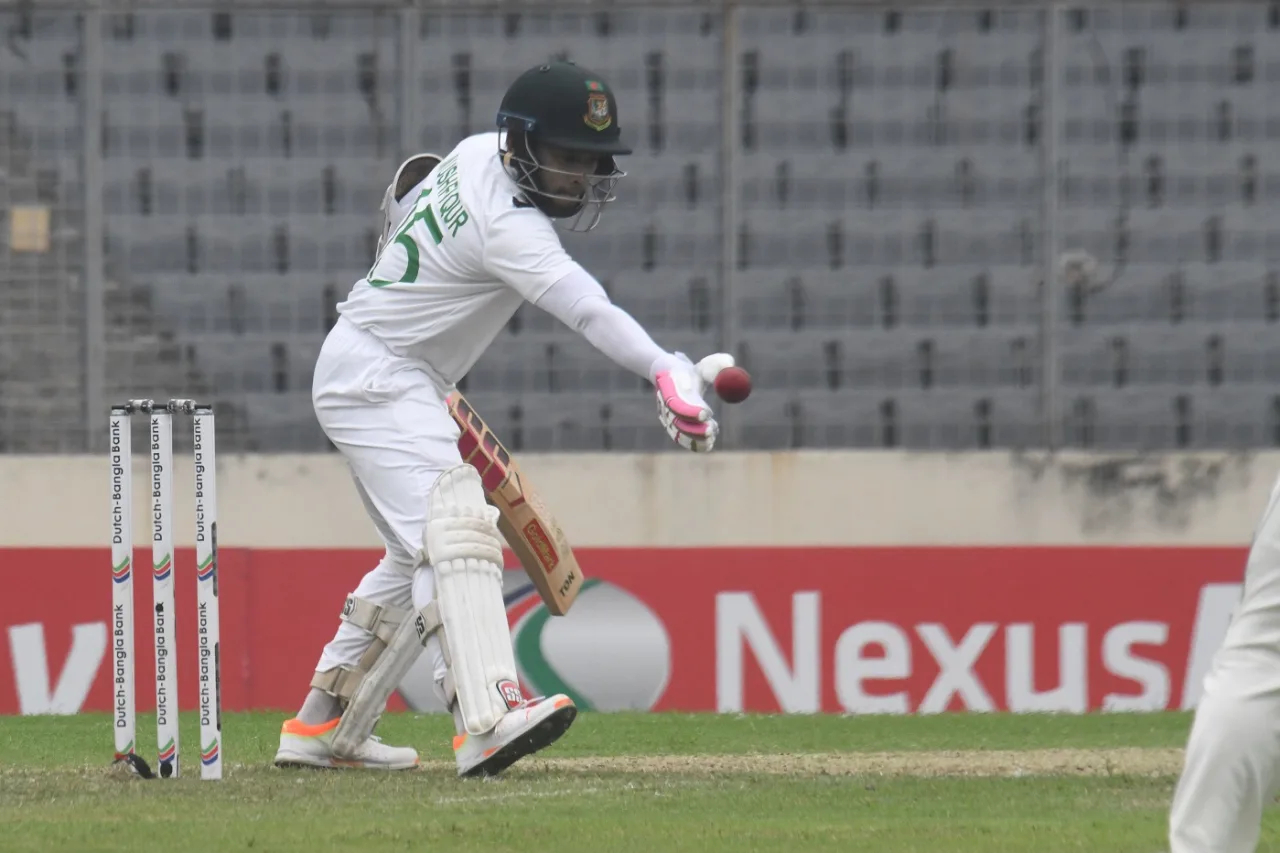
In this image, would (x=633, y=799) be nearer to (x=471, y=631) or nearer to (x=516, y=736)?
(x=516, y=736)

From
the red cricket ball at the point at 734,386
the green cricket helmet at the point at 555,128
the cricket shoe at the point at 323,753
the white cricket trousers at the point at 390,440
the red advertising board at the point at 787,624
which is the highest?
the green cricket helmet at the point at 555,128

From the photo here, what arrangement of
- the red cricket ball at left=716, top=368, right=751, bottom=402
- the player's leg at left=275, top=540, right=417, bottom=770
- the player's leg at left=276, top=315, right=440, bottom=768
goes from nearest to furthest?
1. the red cricket ball at left=716, top=368, right=751, bottom=402
2. the player's leg at left=276, top=315, right=440, bottom=768
3. the player's leg at left=275, top=540, right=417, bottom=770

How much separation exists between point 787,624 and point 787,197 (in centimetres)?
224

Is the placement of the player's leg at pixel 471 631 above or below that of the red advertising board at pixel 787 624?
above

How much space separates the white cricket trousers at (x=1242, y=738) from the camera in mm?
3727

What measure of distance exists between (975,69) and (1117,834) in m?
6.49

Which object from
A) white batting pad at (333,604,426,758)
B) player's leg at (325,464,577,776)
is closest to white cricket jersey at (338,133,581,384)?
player's leg at (325,464,577,776)

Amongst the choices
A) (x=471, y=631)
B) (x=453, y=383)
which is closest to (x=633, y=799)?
(x=471, y=631)

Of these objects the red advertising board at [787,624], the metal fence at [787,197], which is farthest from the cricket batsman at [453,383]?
the metal fence at [787,197]

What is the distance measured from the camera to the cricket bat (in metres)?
6.16

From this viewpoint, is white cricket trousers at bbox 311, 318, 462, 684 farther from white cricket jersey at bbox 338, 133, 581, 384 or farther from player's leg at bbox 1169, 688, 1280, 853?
player's leg at bbox 1169, 688, 1280, 853

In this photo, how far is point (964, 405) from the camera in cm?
1060

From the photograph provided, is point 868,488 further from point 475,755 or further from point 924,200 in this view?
point 475,755

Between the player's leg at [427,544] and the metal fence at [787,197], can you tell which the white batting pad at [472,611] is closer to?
the player's leg at [427,544]
